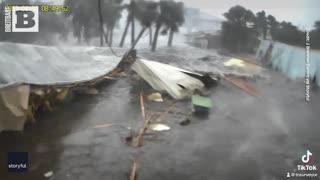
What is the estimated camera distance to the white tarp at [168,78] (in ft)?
9.58

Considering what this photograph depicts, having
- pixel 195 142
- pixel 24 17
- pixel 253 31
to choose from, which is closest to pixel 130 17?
pixel 24 17

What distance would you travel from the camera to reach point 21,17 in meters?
2.01

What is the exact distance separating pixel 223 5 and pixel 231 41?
1.02 ft

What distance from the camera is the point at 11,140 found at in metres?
2.25

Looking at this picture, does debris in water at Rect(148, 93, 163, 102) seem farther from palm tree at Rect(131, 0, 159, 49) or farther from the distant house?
the distant house

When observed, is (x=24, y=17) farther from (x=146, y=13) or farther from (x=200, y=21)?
(x=200, y=21)

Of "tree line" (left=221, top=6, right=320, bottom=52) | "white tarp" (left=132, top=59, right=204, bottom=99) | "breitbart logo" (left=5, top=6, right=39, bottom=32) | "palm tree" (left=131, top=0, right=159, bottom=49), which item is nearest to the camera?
"breitbart logo" (left=5, top=6, right=39, bottom=32)

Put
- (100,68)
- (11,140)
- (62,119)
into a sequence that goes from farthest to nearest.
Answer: (100,68) < (62,119) < (11,140)

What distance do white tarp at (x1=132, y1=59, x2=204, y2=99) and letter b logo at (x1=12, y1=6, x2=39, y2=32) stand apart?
3.32 ft

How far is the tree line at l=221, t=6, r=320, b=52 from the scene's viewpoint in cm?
216

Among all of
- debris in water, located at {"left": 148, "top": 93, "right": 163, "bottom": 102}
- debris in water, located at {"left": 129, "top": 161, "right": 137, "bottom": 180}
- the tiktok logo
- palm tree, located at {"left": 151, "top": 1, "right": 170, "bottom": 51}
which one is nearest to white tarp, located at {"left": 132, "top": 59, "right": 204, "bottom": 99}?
debris in water, located at {"left": 148, "top": 93, "right": 163, "bottom": 102}

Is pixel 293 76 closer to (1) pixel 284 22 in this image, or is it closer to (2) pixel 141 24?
(1) pixel 284 22

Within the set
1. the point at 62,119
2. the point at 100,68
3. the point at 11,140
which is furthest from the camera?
the point at 100,68

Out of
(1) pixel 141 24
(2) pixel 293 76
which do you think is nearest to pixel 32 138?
(1) pixel 141 24
